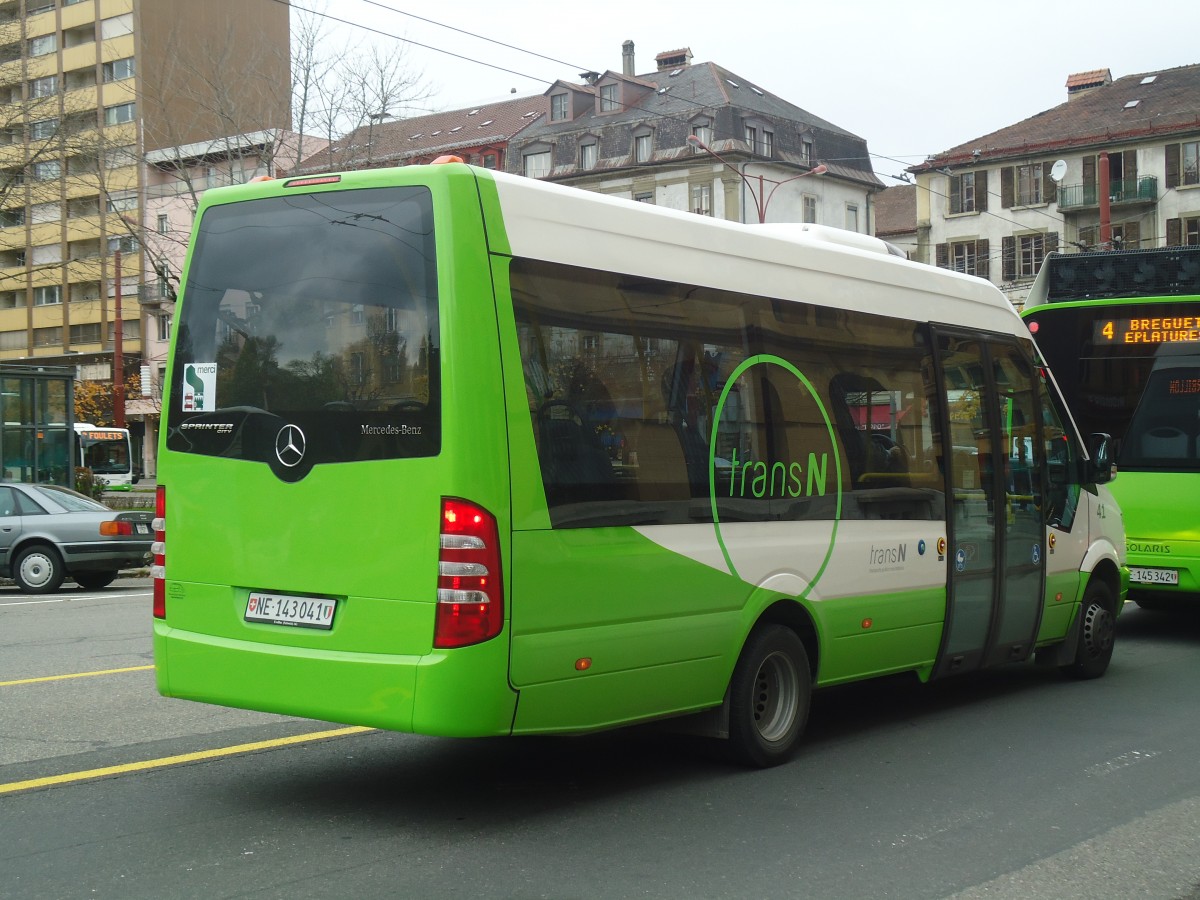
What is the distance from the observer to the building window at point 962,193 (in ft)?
220

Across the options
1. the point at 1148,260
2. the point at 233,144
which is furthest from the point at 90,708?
the point at 233,144

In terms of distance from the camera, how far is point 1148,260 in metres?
12.9

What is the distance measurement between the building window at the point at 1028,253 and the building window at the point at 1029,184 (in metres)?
1.53

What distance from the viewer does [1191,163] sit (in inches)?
2457

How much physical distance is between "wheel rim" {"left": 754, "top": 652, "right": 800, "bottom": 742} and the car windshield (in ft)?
45.5

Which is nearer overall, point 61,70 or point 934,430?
A: point 934,430

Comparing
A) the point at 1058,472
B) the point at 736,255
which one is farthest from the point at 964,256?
the point at 736,255

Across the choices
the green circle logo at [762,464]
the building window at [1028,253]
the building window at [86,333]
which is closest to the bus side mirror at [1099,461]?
the green circle logo at [762,464]

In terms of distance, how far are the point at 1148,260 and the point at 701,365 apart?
7.41 m

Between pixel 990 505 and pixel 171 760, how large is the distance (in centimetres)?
493

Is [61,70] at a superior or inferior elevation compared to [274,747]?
superior

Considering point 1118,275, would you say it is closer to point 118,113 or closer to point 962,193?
point 962,193

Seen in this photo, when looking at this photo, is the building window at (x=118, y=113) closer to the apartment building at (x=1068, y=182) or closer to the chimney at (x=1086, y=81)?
the apartment building at (x=1068, y=182)

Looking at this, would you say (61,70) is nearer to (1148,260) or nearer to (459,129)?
(459,129)
